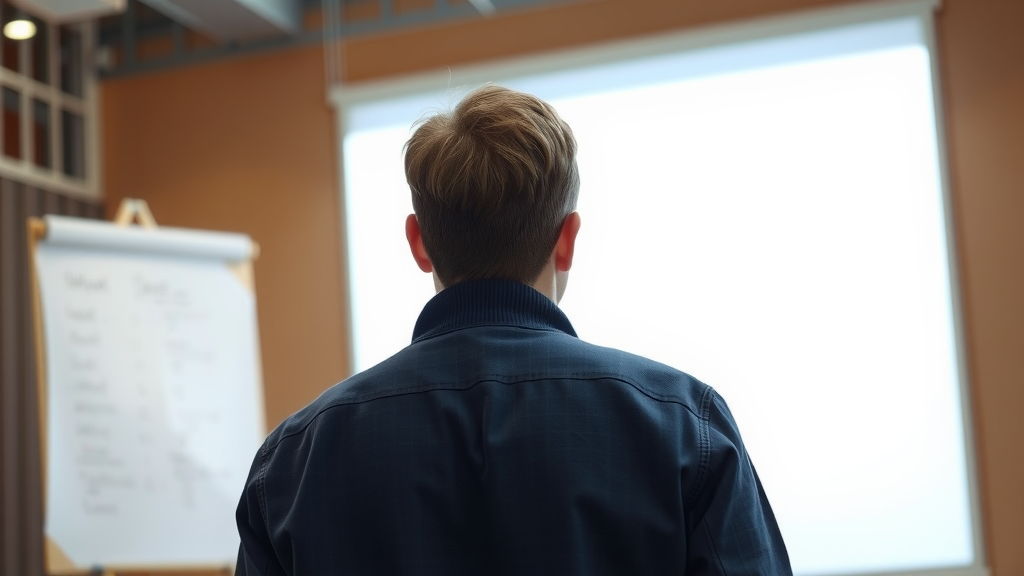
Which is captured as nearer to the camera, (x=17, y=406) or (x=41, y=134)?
(x=17, y=406)

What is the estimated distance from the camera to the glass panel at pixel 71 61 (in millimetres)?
5023

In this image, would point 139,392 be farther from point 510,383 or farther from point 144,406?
point 510,383

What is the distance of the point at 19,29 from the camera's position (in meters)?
4.64

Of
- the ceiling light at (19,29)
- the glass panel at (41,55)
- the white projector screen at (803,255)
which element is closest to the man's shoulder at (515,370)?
the white projector screen at (803,255)

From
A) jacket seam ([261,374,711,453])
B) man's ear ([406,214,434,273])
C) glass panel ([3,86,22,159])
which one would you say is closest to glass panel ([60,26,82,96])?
glass panel ([3,86,22,159])

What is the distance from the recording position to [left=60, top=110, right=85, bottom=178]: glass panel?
498 cm

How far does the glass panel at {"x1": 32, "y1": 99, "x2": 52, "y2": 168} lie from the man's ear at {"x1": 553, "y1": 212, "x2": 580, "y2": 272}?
4.28 m

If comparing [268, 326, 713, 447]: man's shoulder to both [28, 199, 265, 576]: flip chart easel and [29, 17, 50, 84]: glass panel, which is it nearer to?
[28, 199, 265, 576]: flip chart easel

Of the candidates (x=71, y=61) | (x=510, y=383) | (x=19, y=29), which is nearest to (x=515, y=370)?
(x=510, y=383)

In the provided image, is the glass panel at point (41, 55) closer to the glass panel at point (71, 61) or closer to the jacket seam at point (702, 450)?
the glass panel at point (71, 61)

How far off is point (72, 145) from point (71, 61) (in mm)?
401

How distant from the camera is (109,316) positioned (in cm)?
373

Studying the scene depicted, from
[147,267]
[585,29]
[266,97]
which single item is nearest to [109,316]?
[147,267]

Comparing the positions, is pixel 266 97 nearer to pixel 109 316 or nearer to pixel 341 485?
pixel 109 316
